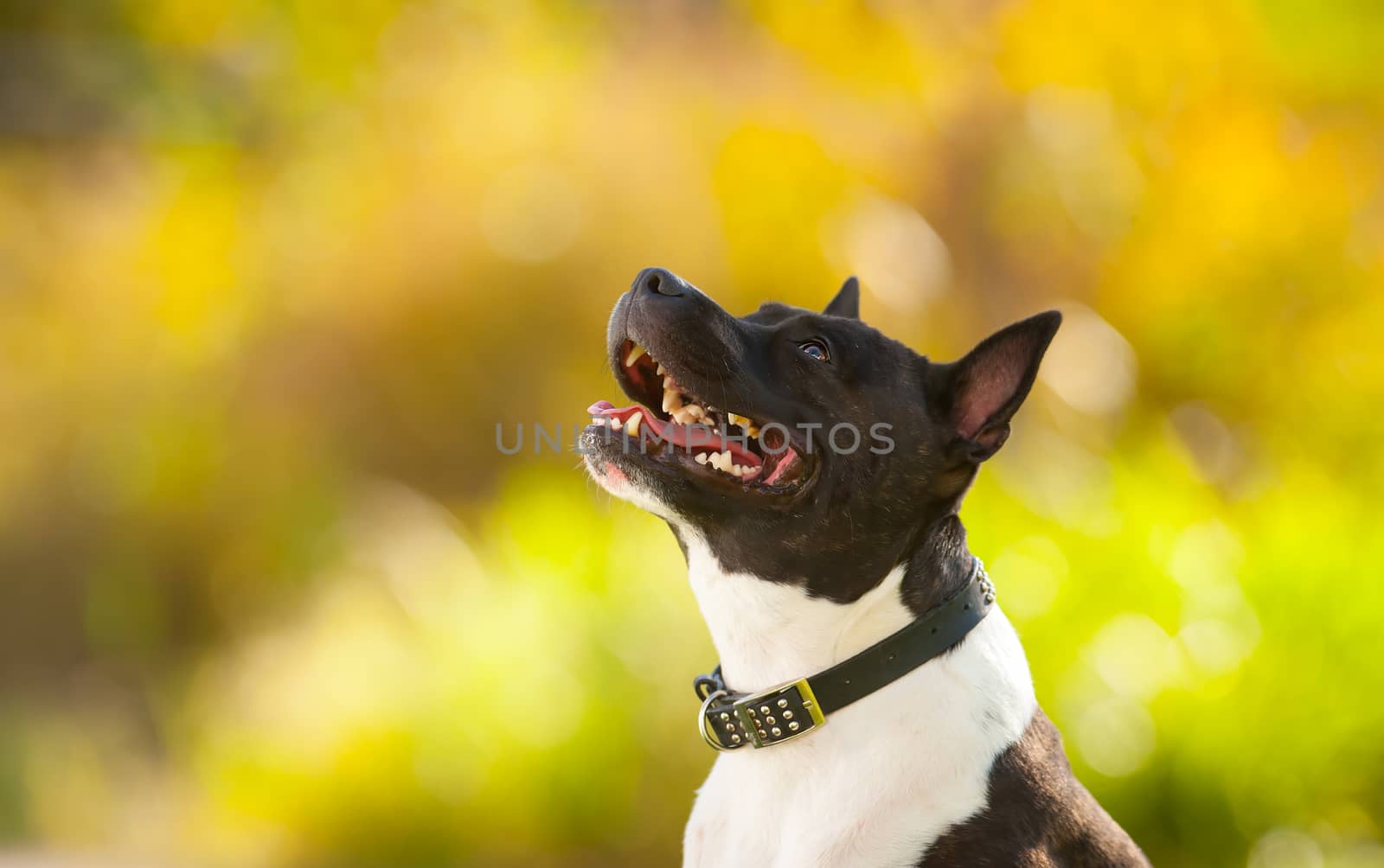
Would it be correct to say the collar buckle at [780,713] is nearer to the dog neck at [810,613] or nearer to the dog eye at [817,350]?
the dog neck at [810,613]

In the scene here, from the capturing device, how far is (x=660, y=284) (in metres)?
2.31

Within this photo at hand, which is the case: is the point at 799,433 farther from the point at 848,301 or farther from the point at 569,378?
the point at 569,378

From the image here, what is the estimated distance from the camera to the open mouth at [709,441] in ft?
7.38

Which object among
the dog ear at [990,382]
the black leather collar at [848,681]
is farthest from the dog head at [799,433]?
the black leather collar at [848,681]

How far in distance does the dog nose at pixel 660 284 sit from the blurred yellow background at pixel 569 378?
2.42m

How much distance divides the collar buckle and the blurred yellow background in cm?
210

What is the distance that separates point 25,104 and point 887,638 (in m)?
10.7

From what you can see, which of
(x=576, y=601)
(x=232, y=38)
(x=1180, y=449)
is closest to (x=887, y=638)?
(x=576, y=601)

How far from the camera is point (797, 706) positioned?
6.99 feet

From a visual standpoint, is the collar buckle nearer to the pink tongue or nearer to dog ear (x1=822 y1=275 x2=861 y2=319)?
the pink tongue

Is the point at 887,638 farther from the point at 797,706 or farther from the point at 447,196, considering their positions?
the point at 447,196

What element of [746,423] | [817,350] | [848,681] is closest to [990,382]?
[817,350]

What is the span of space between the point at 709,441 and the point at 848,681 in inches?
20.0

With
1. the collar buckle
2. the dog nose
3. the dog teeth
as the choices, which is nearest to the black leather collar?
the collar buckle
